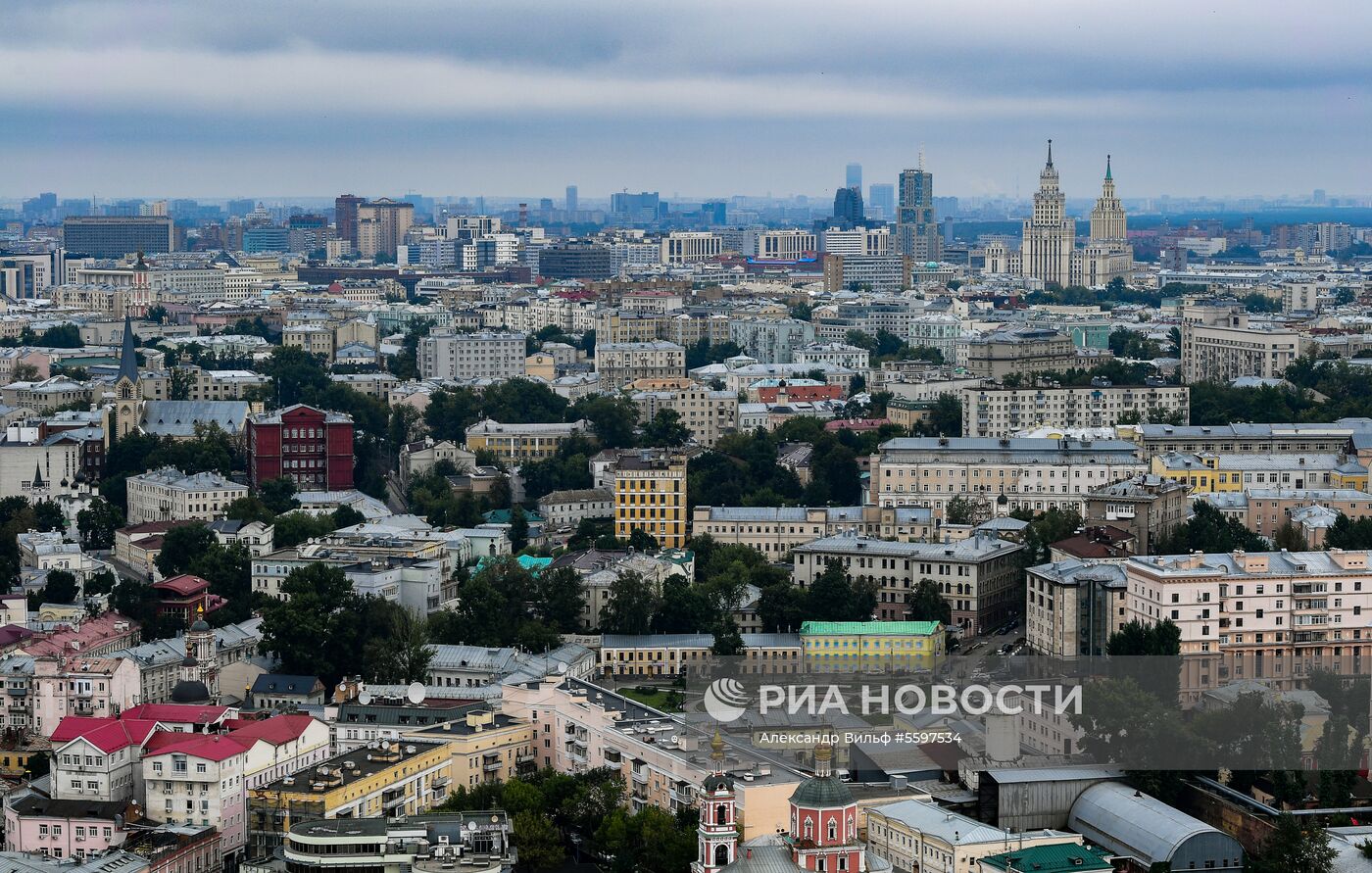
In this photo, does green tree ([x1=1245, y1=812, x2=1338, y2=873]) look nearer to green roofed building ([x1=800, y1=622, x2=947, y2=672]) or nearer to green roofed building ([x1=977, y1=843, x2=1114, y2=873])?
green roofed building ([x1=977, y1=843, x2=1114, y2=873])

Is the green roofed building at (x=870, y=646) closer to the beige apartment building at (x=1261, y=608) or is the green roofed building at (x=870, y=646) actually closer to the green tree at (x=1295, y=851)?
the beige apartment building at (x=1261, y=608)

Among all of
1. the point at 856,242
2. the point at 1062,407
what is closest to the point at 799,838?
the point at 1062,407

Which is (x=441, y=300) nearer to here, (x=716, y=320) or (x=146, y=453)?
(x=716, y=320)

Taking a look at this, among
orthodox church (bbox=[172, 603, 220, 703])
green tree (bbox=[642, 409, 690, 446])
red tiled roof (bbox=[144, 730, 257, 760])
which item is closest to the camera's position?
red tiled roof (bbox=[144, 730, 257, 760])

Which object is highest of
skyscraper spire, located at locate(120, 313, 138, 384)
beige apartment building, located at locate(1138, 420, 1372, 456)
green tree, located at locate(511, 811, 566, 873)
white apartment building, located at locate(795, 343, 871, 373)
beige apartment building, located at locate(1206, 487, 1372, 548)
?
skyscraper spire, located at locate(120, 313, 138, 384)

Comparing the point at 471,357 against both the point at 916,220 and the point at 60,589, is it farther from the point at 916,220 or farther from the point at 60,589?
the point at 916,220

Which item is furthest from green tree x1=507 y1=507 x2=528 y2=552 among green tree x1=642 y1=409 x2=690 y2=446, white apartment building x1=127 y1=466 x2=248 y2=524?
green tree x1=642 y1=409 x2=690 y2=446
